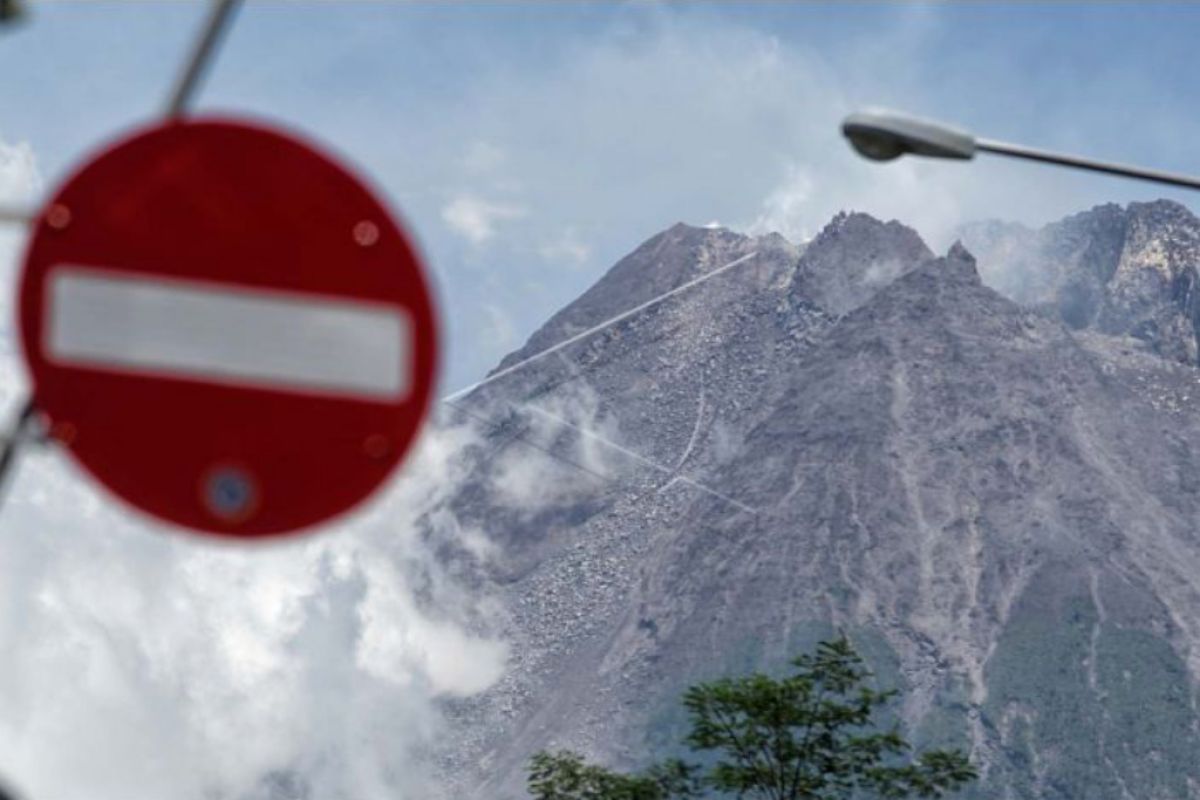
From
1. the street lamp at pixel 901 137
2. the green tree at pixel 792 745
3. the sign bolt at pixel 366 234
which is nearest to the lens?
the sign bolt at pixel 366 234

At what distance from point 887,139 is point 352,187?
22.6 ft

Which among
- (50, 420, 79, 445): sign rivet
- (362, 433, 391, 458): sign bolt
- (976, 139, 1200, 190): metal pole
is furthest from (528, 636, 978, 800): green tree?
(50, 420, 79, 445): sign rivet

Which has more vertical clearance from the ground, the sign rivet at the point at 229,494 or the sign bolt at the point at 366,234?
the sign bolt at the point at 366,234

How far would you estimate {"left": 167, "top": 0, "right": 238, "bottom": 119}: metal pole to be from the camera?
13.9 ft

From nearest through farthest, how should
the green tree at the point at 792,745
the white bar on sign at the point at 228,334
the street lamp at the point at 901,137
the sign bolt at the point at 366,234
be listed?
the white bar on sign at the point at 228,334
the sign bolt at the point at 366,234
the street lamp at the point at 901,137
the green tree at the point at 792,745

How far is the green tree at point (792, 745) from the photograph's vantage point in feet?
157

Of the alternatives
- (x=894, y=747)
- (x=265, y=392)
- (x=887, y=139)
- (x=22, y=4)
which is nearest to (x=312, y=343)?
(x=265, y=392)

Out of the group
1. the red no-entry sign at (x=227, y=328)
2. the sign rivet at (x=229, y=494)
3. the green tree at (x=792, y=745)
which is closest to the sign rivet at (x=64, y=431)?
the red no-entry sign at (x=227, y=328)

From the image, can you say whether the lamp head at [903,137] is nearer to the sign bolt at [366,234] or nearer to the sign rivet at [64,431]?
the sign bolt at [366,234]

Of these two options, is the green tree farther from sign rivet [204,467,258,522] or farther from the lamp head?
sign rivet [204,467,258,522]

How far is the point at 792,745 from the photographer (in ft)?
161

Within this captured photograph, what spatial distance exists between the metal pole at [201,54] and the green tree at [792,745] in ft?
142

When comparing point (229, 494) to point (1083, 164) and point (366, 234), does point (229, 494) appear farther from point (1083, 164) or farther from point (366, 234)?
point (1083, 164)

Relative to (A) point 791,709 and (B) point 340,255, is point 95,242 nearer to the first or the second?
(B) point 340,255
